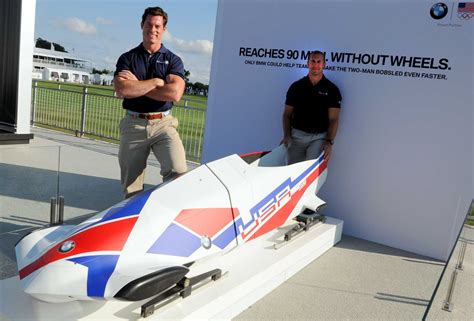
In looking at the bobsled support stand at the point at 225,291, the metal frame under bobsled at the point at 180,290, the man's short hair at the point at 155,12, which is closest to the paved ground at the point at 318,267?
the bobsled support stand at the point at 225,291

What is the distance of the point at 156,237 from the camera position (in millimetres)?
2352

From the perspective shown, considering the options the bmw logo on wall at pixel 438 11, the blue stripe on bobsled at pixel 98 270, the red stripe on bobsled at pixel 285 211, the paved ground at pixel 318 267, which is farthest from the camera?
the bmw logo on wall at pixel 438 11

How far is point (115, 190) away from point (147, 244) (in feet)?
10.4

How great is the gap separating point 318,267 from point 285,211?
613 mm

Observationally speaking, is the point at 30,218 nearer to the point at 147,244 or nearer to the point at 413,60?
the point at 147,244

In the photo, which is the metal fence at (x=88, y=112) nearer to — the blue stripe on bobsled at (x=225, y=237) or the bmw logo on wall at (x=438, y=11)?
the bmw logo on wall at (x=438, y=11)

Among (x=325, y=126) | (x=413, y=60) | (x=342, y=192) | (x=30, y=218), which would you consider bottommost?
(x=30, y=218)

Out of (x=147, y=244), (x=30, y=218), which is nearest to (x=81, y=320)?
(x=147, y=244)

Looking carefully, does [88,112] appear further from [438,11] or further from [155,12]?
[438,11]

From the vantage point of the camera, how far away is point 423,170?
163 inches

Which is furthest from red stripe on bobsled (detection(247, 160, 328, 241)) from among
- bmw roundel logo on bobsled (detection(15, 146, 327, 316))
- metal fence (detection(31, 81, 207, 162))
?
metal fence (detection(31, 81, 207, 162))

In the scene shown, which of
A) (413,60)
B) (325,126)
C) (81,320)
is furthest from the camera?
(325,126)

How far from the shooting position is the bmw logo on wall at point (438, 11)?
3.92 m

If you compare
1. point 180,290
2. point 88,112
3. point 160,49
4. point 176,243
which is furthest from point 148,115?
point 88,112
